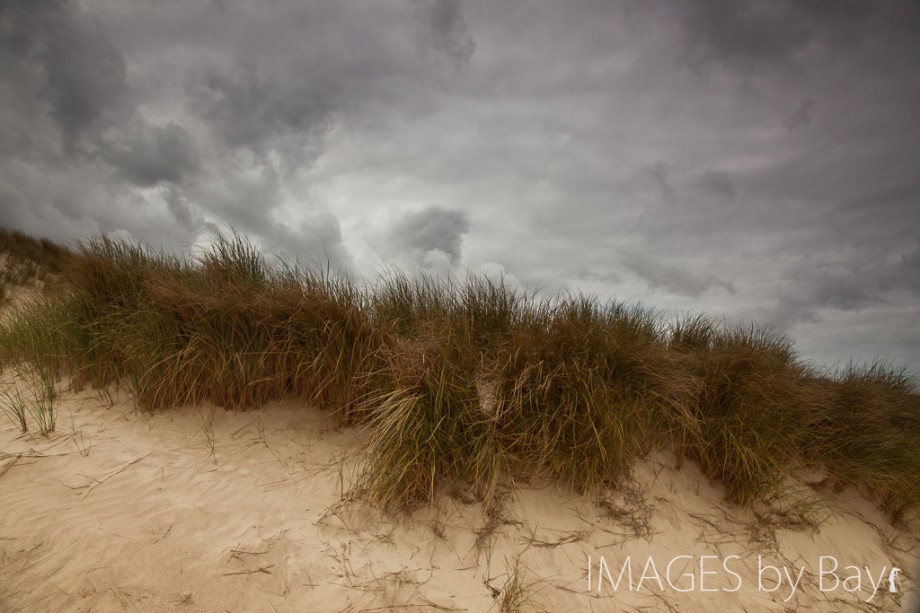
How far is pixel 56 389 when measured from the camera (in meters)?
6.26

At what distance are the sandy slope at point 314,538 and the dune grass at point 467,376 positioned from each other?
0.32 m

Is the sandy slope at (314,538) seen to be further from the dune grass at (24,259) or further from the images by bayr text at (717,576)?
the dune grass at (24,259)

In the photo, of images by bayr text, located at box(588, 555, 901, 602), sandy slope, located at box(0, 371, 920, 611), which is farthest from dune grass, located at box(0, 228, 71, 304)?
images by bayr text, located at box(588, 555, 901, 602)

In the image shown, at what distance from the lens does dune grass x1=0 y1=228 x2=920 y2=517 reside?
4207 millimetres

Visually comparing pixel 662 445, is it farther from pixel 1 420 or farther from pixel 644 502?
pixel 1 420

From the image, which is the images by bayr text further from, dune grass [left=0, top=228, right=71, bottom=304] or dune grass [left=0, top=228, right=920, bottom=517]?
dune grass [left=0, top=228, right=71, bottom=304]

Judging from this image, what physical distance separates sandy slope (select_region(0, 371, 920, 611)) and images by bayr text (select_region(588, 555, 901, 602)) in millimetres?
20

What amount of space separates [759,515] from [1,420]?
864 centimetres

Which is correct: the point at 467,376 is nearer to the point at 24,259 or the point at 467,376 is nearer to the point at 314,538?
the point at 314,538

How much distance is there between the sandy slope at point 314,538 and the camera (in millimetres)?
3402

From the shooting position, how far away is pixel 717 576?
4145mm

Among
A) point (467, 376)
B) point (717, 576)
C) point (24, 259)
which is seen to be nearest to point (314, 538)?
point (467, 376)

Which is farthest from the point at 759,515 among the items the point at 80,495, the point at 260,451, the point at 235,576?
the point at 80,495

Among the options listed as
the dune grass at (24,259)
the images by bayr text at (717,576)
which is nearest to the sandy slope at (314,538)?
the images by bayr text at (717,576)
